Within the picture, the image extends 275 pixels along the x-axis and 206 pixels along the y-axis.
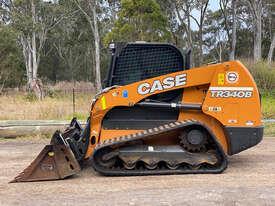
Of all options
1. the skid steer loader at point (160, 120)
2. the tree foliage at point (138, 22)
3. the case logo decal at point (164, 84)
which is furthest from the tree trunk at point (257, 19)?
the case logo decal at point (164, 84)

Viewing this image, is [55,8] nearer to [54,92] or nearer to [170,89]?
[54,92]

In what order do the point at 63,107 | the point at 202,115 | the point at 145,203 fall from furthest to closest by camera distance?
1. the point at 63,107
2. the point at 202,115
3. the point at 145,203

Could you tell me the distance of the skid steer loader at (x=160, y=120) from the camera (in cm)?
674

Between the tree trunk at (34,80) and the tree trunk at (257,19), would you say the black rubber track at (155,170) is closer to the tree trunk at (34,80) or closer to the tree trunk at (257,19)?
the tree trunk at (34,80)

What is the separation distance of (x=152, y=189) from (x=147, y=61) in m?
2.27

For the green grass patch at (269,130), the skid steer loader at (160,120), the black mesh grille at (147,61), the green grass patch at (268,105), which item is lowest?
the green grass patch at (269,130)

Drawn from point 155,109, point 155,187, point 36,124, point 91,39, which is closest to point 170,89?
point 155,109

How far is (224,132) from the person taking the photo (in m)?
7.02

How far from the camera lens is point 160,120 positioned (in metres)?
7.12

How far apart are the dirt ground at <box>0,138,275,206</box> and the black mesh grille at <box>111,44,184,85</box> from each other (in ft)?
5.58

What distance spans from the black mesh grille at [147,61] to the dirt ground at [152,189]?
1700 mm

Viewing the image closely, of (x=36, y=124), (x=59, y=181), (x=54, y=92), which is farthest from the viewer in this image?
(x=54, y=92)

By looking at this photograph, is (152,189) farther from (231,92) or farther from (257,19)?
(257,19)

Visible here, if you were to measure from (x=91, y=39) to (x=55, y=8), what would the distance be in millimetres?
9642
